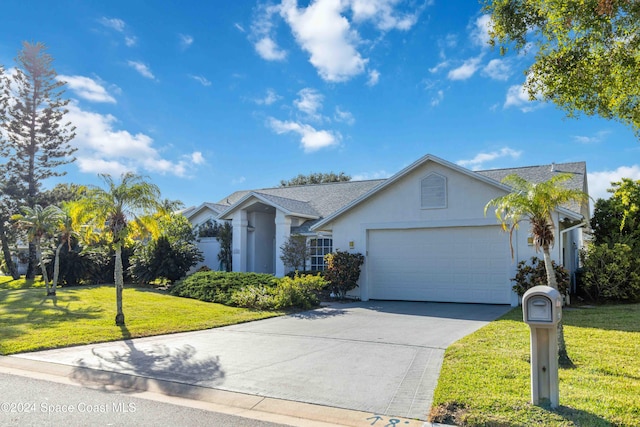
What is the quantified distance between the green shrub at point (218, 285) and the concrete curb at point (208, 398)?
7.81 metres

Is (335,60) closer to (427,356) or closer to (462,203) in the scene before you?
(462,203)

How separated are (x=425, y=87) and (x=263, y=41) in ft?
18.3

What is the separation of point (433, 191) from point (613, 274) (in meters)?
6.41

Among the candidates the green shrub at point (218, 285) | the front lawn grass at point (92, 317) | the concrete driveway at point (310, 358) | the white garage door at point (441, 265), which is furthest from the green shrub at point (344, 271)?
the concrete driveway at point (310, 358)

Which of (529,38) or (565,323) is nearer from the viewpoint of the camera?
(529,38)

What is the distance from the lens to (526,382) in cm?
552

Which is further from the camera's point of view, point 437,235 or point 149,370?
point 437,235

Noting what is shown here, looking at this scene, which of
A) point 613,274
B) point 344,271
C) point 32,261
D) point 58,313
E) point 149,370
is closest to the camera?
point 149,370

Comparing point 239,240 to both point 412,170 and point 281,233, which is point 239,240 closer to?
point 281,233

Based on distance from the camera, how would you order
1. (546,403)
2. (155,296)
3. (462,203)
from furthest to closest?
(155,296) → (462,203) → (546,403)

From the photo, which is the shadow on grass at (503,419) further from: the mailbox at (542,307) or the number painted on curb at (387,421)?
the mailbox at (542,307)

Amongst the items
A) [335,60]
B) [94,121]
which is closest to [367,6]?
[335,60]

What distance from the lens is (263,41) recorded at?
45.5 ft

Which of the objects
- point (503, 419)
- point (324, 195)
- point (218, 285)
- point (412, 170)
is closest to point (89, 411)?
point (503, 419)
